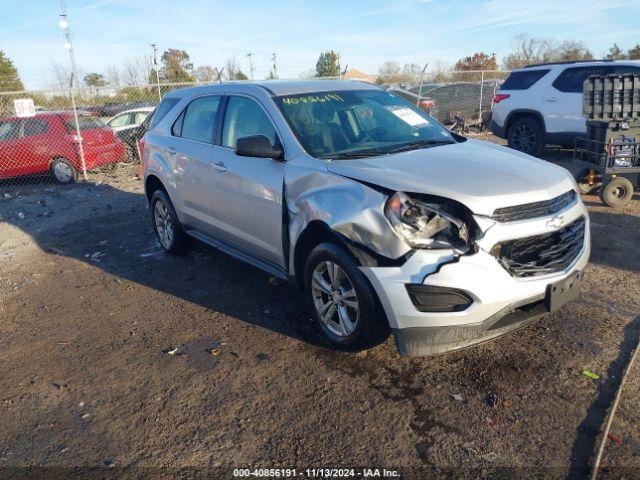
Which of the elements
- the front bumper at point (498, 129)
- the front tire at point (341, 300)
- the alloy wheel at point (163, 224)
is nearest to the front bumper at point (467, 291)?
the front tire at point (341, 300)

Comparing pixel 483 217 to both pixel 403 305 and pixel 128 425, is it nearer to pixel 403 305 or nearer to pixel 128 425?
pixel 403 305

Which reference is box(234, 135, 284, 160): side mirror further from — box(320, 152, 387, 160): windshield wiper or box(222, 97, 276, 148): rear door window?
box(320, 152, 387, 160): windshield wiper

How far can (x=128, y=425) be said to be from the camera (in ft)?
10.4

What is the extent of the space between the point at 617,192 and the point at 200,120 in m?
5.63

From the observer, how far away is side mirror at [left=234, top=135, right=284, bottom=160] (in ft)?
13.0

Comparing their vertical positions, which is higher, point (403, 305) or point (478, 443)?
point (403, 305)

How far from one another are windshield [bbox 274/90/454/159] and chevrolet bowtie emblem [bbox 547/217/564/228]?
4.04 ft

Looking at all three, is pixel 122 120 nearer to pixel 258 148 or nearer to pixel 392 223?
pixel 258 148

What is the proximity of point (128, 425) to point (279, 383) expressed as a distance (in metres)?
0.95

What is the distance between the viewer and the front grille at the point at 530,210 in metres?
3.14

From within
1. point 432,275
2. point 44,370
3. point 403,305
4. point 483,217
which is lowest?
point 44,370

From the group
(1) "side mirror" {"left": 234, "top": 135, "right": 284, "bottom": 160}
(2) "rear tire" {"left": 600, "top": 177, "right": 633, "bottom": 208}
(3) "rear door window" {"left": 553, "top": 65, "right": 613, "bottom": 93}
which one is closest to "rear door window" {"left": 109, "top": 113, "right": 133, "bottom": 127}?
(3) "rear door window" {"left": 553, "top": 65, "right": 613, "bottom": 93}

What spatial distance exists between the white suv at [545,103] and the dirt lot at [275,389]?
5686 mm

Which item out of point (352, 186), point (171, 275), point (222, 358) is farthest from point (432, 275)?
point (171, 275)
